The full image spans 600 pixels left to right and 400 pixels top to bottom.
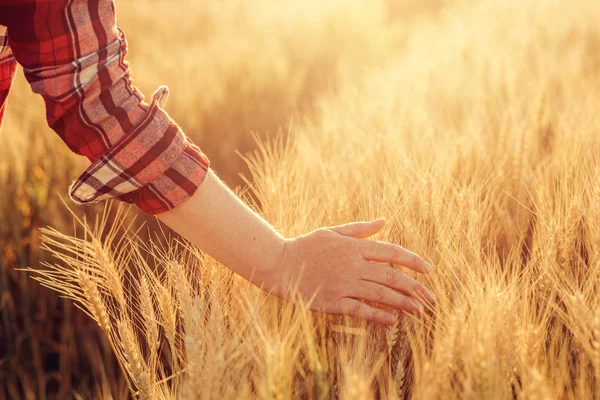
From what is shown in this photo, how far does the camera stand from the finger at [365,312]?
3.11 feet

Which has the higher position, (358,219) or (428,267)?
(358,219)

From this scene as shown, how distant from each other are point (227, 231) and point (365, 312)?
0.25m

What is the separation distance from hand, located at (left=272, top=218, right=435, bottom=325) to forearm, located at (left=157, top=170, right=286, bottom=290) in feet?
0.11

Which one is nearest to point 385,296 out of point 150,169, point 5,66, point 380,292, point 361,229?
point 380,292

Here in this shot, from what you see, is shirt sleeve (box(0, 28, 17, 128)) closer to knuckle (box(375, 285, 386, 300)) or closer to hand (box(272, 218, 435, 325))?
hand (box(272, 218, 435, 325))

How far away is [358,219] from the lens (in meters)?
1.24

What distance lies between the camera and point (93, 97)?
35.7 inches

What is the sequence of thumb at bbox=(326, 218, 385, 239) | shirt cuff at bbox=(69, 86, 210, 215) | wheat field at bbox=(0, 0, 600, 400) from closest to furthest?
wheat field at bbox=(0, 0, 600, 400) → shirt cuff at bbox=(69, 86, 210, 215) → thumb at bbox=(326, 218, 385, 239)

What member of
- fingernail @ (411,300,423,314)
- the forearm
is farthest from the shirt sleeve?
fingernail @ (411,300,423,314)

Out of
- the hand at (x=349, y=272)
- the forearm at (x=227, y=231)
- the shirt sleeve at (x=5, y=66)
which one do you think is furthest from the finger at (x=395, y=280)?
the shirt sleeve at (x=5, y=66)

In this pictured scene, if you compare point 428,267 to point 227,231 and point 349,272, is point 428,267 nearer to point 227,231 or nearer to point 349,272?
point 349,272

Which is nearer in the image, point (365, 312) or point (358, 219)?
point (365, 312)

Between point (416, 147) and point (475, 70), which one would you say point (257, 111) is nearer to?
point (475, 70)

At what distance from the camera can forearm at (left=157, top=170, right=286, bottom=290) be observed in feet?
3.28
